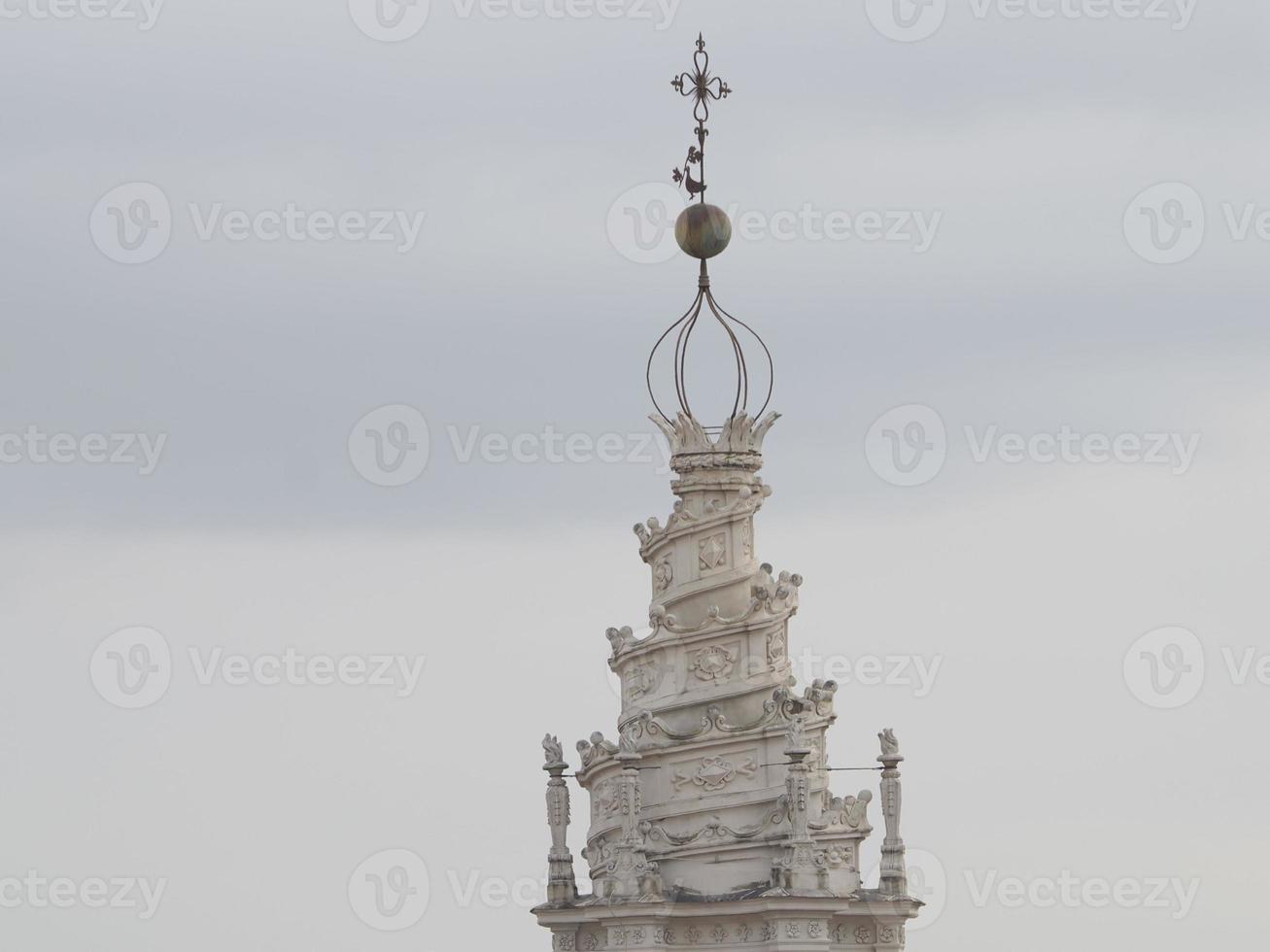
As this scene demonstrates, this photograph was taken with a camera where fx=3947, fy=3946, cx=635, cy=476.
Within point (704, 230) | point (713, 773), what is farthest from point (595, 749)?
point (704, 230)

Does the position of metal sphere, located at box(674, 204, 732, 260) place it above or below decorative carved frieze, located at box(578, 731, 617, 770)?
above

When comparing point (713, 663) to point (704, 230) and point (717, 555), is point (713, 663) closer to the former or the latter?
point (717, 555)

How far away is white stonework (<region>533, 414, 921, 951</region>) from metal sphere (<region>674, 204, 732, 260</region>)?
345 cm

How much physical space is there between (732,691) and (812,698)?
5.09 ft

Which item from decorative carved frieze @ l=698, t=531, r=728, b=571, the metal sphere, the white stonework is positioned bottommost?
the white stonework

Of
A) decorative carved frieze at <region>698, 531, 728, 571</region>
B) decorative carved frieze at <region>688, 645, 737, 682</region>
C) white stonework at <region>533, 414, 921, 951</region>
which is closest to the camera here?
white stonework at <region>533, 414, 921, 951</region>

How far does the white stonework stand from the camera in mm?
74188

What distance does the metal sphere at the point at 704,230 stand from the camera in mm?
77000

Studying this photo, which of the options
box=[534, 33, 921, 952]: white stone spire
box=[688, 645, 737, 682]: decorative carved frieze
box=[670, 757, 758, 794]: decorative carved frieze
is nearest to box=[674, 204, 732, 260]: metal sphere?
box=[534, 33, 921, 952]: white stone spire

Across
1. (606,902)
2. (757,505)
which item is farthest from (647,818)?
(757,505)

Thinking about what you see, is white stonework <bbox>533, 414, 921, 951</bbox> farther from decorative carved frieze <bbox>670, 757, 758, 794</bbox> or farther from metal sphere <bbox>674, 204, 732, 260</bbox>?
metal sphere <bbox>674, 204, 732, 260</bbox>

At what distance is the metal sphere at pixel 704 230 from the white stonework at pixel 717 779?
11.3 feet

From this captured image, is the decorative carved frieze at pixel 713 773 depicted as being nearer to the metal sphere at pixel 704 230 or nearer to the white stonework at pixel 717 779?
the white stonework at pixel 717 779

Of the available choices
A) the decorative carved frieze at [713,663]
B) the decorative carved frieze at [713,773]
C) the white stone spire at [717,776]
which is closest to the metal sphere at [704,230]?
the white stone spire at [717,776]
